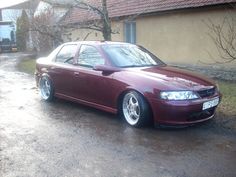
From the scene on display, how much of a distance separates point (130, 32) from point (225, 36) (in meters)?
6.30

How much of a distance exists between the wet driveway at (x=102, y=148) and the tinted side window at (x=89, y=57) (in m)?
1.05

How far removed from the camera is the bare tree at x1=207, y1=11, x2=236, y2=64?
13.1m

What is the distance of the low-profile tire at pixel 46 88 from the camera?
9578 mm

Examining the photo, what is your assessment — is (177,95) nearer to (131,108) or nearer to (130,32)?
(131,108)

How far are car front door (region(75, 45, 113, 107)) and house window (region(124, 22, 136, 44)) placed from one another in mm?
10004

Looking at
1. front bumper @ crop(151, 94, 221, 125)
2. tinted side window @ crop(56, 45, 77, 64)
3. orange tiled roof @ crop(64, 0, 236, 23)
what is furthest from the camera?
orange tiled roof @ crop(64, 0, 236, 23)

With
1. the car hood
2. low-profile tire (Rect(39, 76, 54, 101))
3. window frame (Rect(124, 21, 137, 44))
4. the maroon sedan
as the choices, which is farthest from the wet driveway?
window frame (Rect(124, 21, 137, 44))

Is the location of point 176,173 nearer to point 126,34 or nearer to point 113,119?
point 113,119

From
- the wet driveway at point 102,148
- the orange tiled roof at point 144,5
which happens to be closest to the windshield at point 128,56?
the wet driveway at point 102,148

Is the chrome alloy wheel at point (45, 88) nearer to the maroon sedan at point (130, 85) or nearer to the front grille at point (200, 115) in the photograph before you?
the maroon sedan at point (130, 85)

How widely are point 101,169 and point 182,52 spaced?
35.5 feet

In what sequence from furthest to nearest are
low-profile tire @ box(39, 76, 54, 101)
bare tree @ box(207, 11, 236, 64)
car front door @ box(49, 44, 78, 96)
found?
bare tree @ box(207, 11, 236, 64) → low-profile tire @ box(39, 76, 54, 101) → car front door @ box(49, 44, 78, 96)

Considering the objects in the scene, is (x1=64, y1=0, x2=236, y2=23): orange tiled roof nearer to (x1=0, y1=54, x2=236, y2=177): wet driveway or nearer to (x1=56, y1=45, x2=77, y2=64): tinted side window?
(x1=56, y1=45, x2=77, y2=64): tinted side window

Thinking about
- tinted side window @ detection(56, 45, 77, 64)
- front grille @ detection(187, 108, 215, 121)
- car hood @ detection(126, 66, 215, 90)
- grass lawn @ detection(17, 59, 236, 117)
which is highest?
tinted side window @ detection(56, 45, 77, 64)
